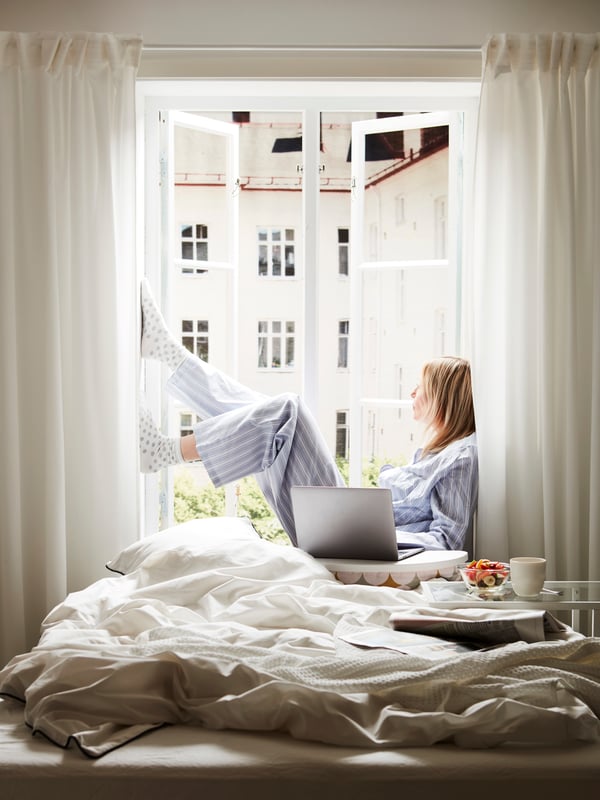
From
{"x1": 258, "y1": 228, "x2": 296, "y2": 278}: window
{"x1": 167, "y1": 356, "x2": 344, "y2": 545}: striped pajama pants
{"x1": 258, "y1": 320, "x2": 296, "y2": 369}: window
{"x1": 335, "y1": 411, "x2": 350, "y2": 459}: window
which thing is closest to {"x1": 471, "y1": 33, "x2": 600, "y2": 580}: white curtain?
{"x1": 167, "y1": 356, "x2": 344, "y2": 545}: striped pajama pants

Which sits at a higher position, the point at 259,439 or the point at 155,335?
the point at 155,335

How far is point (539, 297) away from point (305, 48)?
1.24m

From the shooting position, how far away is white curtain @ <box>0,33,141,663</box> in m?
2.87

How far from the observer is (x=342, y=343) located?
19.2 ft

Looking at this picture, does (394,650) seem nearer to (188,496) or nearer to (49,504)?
(49,504)

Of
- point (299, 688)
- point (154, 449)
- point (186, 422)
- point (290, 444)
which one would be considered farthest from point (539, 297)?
point (299, 688)

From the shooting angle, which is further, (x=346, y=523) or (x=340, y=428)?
(x=340, y=428)

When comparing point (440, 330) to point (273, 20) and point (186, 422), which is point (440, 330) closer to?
point (186, 422)

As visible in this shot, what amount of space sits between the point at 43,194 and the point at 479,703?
226cm

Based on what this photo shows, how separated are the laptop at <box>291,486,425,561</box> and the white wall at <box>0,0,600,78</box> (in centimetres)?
159

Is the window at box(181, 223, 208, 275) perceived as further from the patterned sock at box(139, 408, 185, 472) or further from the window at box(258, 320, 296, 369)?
the window at box(258, 320, 296, 369)

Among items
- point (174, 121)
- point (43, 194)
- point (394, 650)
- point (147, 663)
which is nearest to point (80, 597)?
point (147, 663)

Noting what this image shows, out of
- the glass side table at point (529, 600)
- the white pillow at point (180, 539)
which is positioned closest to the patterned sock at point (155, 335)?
the white pillow at point (180, 539)

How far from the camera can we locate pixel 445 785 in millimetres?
1259
